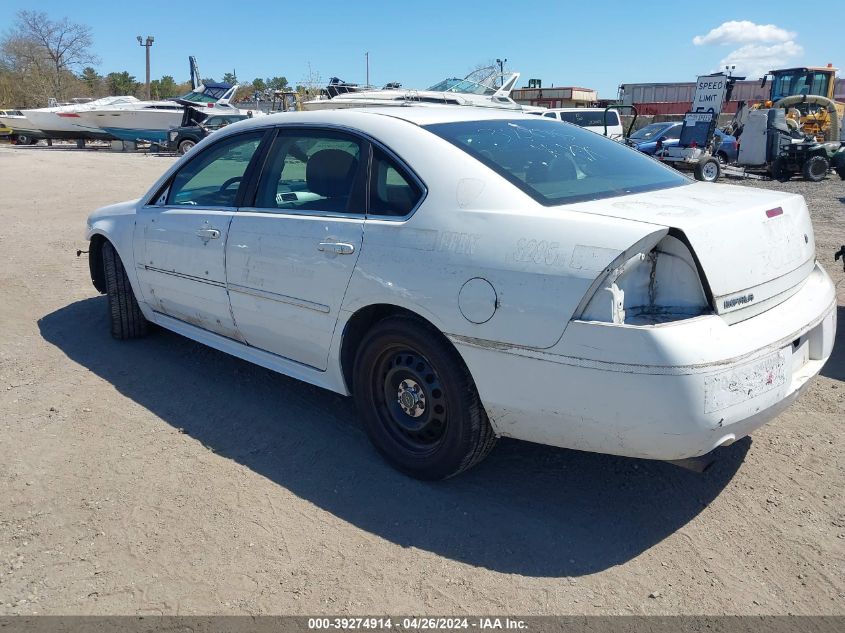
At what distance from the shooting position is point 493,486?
10.6 feet

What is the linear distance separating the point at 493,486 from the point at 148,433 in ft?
6.23

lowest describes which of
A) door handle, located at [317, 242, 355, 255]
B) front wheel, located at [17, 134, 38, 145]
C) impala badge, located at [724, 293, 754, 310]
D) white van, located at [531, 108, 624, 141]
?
impala badge, located at [724, 293, 754, 310]

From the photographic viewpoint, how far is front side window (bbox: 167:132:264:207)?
4.12m

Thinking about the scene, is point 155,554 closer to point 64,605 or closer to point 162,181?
point 64,605

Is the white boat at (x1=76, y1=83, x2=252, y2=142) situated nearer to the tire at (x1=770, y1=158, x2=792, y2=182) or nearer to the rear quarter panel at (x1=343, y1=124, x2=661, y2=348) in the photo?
the tire at (x1=770, y1=158, x2=792, y2=182)

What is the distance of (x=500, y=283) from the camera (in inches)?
107

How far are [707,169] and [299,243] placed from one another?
56.3 feet

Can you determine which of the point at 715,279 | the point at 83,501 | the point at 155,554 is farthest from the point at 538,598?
the point at 83,501

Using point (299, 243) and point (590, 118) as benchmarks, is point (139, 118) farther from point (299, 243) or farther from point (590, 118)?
point (299, 243)

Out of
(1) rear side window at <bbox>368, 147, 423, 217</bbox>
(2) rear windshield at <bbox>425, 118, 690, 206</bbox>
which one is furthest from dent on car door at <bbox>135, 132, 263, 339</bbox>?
(2) rear windshield at <bbox>425, 118, 690, 206</bbox>

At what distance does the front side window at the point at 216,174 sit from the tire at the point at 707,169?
53.1 ft

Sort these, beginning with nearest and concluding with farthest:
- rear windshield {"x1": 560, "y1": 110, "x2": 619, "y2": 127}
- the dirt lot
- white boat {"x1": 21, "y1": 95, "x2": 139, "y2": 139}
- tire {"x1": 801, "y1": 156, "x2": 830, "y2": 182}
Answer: the dirt lot < tire {"x1": 801, "y1": 156, "x2": 830, "y2": 182} < rear windshield {"x1": 560, "y1": 110, "x2": 619, "y2": 127} < white boat {"x1": 21, "y1": 95, "x2": 139, "y2": 139}

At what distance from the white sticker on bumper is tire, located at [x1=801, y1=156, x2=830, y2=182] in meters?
18.6

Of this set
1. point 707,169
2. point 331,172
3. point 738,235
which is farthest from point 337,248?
point 707,169
